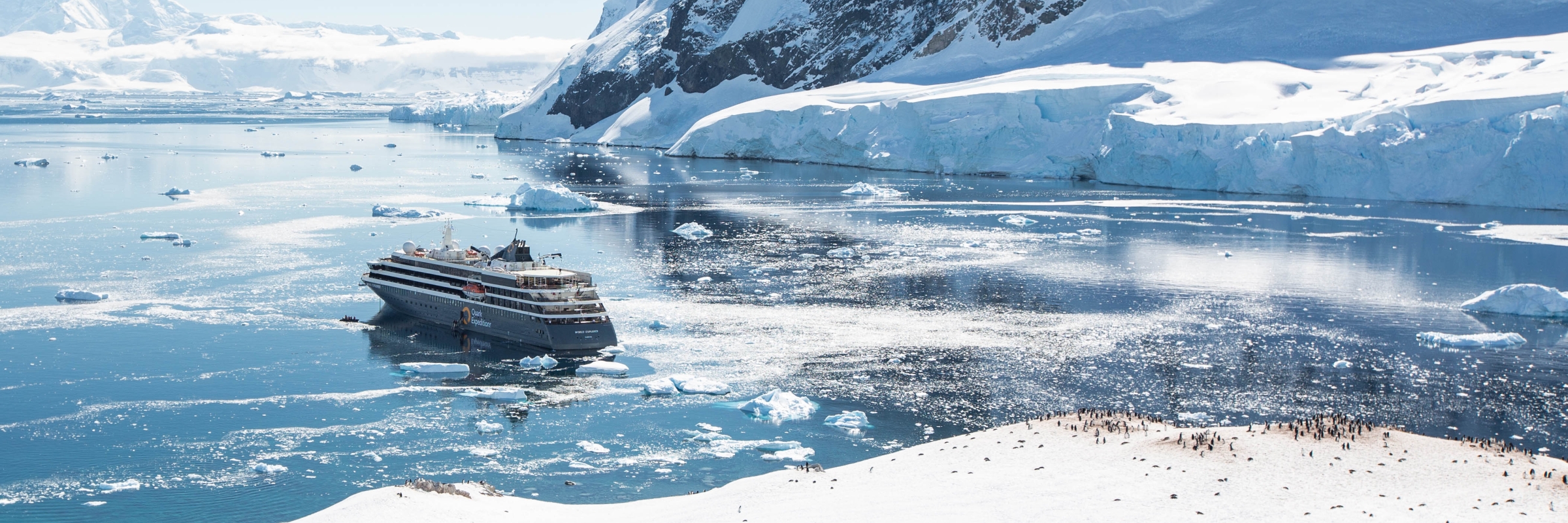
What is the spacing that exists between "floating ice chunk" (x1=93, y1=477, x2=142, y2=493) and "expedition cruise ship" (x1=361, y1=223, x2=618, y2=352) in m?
13.2

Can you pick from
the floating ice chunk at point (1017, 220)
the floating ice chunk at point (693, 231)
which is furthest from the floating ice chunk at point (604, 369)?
the floating ice chunk at point (1017, 220)

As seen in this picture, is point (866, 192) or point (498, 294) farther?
point (866, 192)

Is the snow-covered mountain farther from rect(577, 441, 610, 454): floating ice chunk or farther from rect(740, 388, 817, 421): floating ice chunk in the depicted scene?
rect(577, 441, 610, 454): floating ice chunk

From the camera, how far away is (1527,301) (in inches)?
1577

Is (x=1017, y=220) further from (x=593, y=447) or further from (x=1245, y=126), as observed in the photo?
(x=593, y=447)

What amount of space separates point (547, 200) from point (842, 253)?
20.3 meters

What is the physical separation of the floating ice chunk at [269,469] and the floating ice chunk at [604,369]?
31.2ft

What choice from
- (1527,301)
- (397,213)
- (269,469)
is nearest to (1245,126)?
(1527,301)

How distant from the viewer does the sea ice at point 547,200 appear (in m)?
68.2

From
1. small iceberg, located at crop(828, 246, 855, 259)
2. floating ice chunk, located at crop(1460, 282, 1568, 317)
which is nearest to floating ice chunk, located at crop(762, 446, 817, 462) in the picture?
floating ice chunk, located at crop(1460, 282, 1568, 317)

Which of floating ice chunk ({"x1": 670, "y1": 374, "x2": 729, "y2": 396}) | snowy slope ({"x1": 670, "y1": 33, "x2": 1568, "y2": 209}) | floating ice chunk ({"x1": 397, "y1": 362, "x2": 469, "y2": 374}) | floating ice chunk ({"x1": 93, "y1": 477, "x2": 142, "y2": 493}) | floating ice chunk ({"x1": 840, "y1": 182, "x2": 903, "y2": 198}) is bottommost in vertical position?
floating ice chunk ({"x1": 93, "y1": 477, "x2": 142, "y2": 493})

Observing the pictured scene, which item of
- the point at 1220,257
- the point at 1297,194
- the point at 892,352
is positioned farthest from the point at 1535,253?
the point at 892,352

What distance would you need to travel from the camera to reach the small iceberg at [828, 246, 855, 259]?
53250 millimetres

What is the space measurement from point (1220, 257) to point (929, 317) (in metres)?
18.0
